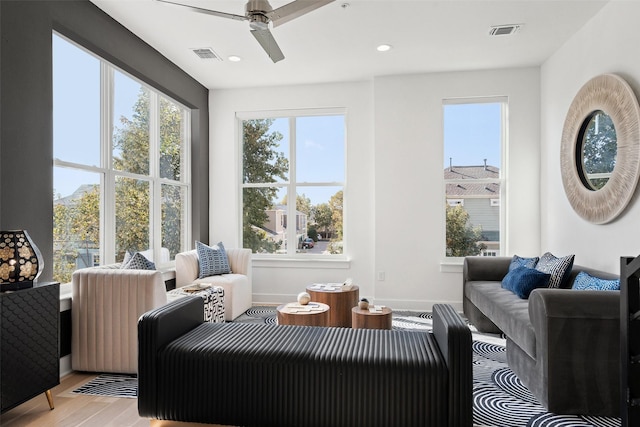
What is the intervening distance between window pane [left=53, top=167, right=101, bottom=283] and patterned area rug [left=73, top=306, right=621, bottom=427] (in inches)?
38.9

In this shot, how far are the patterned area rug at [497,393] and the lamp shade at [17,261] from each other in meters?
0.89

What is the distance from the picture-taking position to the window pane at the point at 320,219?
5309mm

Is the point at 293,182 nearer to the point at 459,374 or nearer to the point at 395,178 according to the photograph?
the point at 395,178

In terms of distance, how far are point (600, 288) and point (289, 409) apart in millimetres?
2155

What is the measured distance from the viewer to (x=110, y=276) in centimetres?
288

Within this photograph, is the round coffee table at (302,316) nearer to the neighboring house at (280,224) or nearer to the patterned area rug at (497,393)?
the patterned area rug at (497,393)

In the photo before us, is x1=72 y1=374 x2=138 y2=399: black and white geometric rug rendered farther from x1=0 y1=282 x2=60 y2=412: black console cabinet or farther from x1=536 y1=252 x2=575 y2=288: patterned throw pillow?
x1=536 y1=252 x2=575 y2=288: patterned throw pillow

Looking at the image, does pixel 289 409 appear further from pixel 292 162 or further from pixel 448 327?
pixel 292 162

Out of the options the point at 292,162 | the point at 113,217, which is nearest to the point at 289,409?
the point at 113,217

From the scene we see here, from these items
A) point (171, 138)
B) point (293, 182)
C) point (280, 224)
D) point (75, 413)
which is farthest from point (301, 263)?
point (75, 413)

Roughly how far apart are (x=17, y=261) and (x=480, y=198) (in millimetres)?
4580

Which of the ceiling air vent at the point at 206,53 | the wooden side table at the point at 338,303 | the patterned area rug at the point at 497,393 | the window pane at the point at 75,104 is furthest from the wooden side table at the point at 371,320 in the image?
the ceiling air vent at the point at 206,53

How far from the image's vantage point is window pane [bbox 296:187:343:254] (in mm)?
5309

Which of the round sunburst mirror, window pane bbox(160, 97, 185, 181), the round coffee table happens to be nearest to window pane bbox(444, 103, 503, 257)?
the round sunburst mirror
